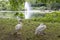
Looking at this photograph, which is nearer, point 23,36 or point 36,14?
point 23,36

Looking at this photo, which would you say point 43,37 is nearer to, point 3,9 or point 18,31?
point 18,31

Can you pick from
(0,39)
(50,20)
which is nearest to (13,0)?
(0,39)

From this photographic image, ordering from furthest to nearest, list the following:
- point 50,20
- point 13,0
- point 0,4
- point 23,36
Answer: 1. point 0,4
2. point 50,20
3. point 13,0
4. point 23,36

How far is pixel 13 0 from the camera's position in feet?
16.4

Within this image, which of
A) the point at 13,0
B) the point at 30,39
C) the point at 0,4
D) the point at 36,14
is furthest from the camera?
the point at 0,4

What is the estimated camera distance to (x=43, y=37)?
4434mm

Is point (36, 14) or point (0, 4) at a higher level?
point (0, 4)

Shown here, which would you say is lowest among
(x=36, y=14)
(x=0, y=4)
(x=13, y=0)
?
(x=36, y=14)

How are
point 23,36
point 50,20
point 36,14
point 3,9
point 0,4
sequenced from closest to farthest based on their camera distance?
point 23,36 < point 50,20 < point 36,14 < point 0,4 < point 3,9

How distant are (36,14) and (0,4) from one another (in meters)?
2.60

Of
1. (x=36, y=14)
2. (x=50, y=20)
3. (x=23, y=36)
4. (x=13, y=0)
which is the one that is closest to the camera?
(x=23, y=36)

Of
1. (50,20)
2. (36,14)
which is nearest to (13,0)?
(50,20)

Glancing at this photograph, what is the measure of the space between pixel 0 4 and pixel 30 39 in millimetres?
6966

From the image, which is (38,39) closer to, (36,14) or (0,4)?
(36,14)
